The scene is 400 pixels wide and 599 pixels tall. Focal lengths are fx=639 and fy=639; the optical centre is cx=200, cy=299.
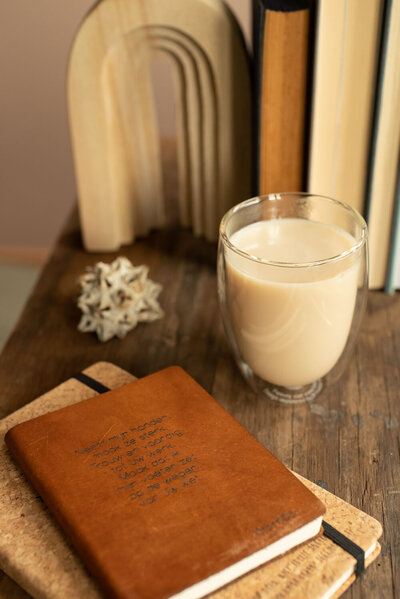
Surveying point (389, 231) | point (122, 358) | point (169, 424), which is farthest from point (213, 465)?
point (389, 231)

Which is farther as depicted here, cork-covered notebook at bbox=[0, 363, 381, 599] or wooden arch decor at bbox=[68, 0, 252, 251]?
wooden arch decor at bbox=[68, 0, 252, 251]

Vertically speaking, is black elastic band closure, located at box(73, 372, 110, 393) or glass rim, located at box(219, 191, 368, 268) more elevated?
glass rim, located at box(219, 191, 368, 268)

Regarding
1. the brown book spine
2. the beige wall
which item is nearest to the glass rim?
the brown book spine

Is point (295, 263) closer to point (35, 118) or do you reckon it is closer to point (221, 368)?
point (221, 368)

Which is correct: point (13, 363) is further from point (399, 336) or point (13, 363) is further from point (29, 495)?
point (399, 336)

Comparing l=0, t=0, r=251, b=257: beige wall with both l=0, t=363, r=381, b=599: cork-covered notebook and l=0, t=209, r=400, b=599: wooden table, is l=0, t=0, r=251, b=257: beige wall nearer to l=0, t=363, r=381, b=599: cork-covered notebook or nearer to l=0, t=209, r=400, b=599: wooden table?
l=0, t=209, r=400, b=599: wooden table

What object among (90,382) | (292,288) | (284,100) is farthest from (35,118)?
(292,288)
